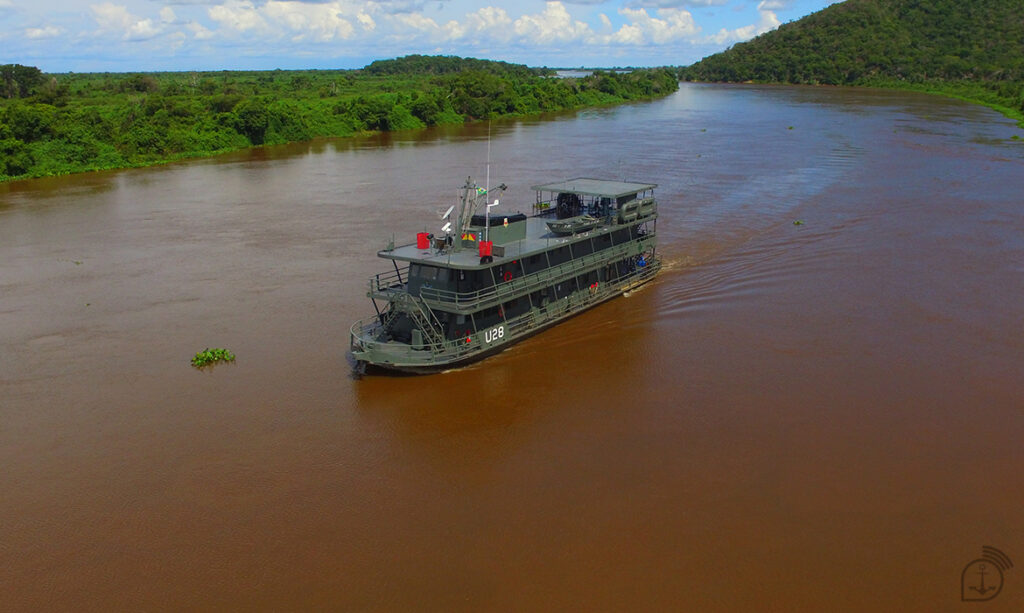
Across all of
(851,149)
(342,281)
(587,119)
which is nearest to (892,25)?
(587,119)

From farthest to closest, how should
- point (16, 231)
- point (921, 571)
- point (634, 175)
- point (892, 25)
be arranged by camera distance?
point (892, 25), point (634, 175), point (16, 231), point (921, 571)

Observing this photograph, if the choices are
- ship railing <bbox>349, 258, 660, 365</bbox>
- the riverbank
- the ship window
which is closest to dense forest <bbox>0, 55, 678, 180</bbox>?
ship railing <bbox>349, 258, 660, 365</bbox>

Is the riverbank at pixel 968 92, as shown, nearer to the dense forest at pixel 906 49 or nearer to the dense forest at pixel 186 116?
the dense forest at pixel 906 49

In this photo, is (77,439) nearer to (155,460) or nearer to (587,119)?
(155,460)

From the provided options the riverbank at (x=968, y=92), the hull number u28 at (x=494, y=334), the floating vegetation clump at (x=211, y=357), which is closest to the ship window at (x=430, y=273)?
the hull number u28 at (x=494, y=334)

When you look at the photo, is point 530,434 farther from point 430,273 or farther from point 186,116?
point 186,116

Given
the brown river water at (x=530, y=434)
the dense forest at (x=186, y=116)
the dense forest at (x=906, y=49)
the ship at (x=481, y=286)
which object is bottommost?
the brown river water at (x=530, y=434)

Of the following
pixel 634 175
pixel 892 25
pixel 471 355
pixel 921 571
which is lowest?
pixel 921 571

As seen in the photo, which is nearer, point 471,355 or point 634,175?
point 471,355
